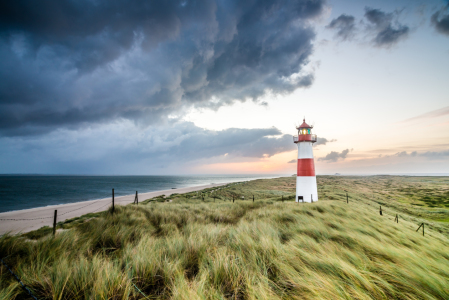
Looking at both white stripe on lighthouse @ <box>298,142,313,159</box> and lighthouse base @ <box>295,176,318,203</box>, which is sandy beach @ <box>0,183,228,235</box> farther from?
white stripe on lighthouse @ <box>298,142,313,159</box>

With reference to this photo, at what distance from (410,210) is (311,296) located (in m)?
29.6

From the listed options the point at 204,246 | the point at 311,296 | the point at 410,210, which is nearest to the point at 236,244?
the point at 204,246

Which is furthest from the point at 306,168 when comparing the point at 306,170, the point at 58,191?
the point at 58,191

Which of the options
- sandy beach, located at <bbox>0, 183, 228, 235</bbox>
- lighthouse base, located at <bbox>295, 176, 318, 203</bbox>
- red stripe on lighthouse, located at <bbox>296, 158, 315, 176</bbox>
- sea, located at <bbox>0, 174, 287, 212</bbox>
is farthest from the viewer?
sea, located at <bbox>0, 174, 287, 212</bbox>

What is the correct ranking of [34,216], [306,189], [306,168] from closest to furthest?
1. [306,189]
2. [306,168]
3. [34,216]

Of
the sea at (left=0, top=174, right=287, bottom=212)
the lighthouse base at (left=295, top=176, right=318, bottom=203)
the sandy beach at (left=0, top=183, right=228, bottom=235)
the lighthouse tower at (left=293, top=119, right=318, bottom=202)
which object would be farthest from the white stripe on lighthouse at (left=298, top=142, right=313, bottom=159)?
the sea at (left=0, top=174, right=287, bottom=212)

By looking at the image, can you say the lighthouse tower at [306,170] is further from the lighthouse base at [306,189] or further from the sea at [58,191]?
the sea at [58,191]

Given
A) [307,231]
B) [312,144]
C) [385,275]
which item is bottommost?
[307,231]

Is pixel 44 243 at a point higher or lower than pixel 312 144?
lower

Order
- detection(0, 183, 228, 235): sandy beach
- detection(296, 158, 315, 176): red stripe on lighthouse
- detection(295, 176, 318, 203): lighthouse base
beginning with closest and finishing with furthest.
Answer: detection(0, 183, 228, 235): sandy beach
detection(295, 176, 318, 203): lighthouse base
detection(296, 158, 315, 176): red stripe on lighthouse

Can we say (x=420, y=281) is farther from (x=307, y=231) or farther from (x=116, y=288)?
(x=116, y=288)

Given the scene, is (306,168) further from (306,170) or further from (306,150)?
(306,150)

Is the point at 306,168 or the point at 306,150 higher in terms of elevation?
the point at 306,150

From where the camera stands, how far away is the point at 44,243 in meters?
3.90
